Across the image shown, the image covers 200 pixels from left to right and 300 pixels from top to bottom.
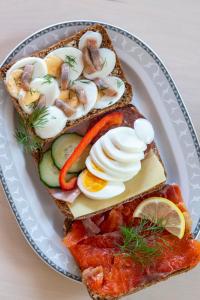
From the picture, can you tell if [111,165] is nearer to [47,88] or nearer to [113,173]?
[113,173]

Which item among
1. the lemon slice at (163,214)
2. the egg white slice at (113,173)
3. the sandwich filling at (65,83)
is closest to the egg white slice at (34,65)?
the sandwich filling at (65,83)

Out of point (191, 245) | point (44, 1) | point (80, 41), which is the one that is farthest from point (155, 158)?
point (44, 1)

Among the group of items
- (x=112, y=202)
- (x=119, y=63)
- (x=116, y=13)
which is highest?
(x=116, y=13)

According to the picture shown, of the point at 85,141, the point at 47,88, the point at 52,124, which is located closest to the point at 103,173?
the point at 85,141

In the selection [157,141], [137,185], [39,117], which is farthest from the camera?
[157,141]

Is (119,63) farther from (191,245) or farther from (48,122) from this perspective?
(191,245)

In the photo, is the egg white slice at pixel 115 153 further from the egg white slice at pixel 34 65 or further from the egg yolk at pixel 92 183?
the egg white slice at pixel 34 65

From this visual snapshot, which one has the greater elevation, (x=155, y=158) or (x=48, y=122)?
(x=48, y=122)
